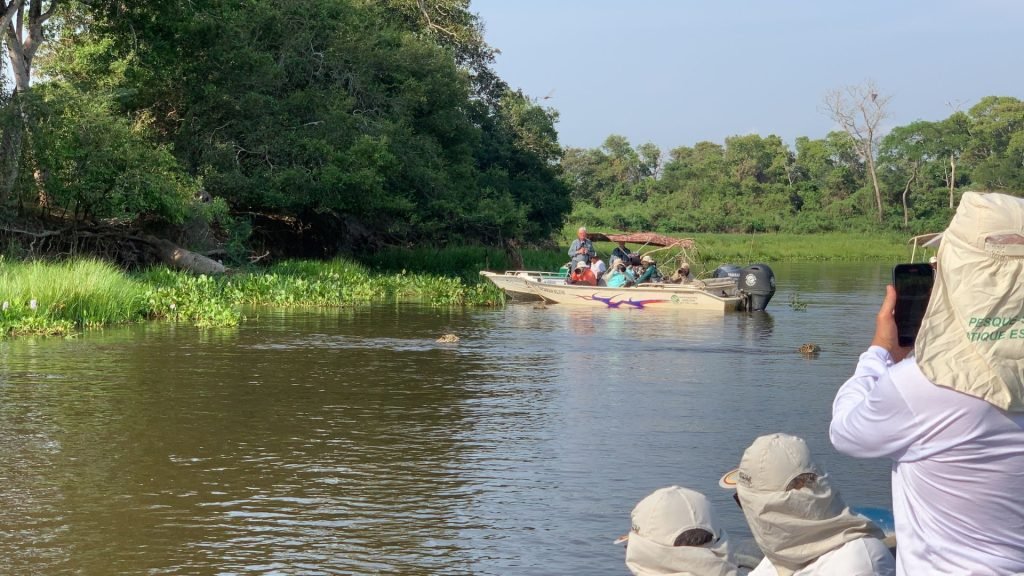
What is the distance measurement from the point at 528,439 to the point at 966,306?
24.1 ft

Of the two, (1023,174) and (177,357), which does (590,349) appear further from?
(1023,174)

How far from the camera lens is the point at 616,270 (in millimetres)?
24125

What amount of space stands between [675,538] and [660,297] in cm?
1908

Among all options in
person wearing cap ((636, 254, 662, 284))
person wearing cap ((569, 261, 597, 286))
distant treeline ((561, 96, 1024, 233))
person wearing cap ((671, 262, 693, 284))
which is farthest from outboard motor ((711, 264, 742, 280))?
distant treeline ((561, 96, 1024, 233))

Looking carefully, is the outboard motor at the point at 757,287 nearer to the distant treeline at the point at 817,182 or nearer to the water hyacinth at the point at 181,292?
the water hyacinth at the point at 181,292

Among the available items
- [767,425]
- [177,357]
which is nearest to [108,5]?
[177,357]

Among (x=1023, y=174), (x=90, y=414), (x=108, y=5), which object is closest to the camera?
(x=90, y=414)

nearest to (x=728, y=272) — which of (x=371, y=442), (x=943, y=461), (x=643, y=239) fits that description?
(x=643, y=239)

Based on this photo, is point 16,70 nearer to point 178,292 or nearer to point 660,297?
point 178,292

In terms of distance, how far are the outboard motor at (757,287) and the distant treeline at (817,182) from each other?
4600cm

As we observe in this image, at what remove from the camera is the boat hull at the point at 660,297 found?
22.6 m

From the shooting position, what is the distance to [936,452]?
2.77 meters

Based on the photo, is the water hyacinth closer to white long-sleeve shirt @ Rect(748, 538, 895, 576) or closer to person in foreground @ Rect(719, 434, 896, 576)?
person in foreground @ Rect(719, 434, 896, 576)

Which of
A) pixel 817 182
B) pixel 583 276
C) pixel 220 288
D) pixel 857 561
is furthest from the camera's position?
pixel 817 182
